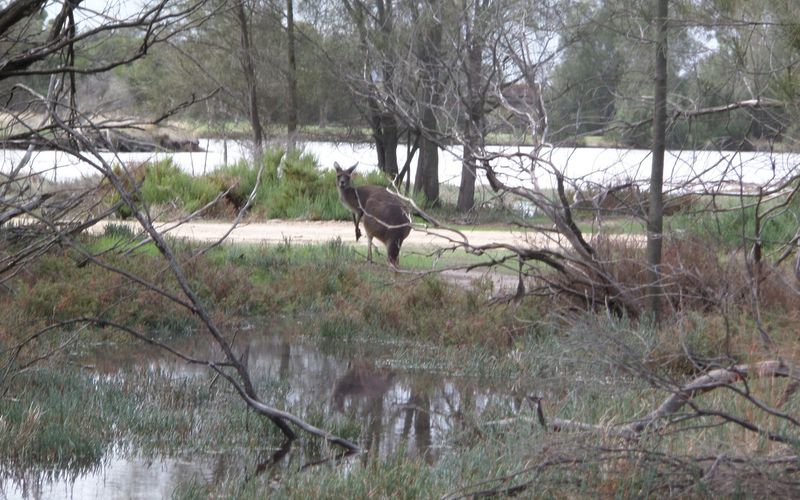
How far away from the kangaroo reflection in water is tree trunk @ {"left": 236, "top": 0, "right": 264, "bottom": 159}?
16050 mm

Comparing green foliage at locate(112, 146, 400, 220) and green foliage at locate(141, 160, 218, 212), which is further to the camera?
green foliage at locate(112, 146, 400, 220)

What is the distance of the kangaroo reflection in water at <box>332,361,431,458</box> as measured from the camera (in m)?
8.61

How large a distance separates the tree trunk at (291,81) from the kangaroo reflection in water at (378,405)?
16.1 metres

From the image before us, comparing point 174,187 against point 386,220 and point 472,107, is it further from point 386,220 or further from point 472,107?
point 472,107

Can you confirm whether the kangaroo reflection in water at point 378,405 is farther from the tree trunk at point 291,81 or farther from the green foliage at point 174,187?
the tree trunk at point 291,81

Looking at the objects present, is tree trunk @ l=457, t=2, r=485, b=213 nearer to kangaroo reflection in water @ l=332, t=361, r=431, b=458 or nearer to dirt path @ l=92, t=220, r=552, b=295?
dirt path @ l=92, t=220, r=552, b=295

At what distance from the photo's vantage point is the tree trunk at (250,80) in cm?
2725

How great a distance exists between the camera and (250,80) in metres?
28.3

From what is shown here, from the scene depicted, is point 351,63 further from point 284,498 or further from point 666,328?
point 284,498

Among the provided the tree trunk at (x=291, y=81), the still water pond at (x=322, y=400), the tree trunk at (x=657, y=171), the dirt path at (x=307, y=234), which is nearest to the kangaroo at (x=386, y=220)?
the dirt path at (x=307, y=234)

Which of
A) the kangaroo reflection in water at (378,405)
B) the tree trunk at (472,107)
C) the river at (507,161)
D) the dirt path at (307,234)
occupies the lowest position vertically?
the kangaroo reflection in water at (378,405)

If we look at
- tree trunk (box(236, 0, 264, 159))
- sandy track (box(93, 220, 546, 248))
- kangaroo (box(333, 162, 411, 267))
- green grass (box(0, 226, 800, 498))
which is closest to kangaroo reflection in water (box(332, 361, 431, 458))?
green grass (box(0, 226, 800, 498))

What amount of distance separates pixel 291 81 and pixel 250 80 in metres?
1.15

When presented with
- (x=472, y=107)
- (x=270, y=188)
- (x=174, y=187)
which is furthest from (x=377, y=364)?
(x=270, y=188)
